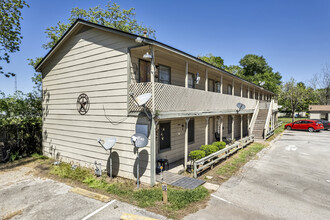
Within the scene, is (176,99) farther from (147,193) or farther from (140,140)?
(147,193)

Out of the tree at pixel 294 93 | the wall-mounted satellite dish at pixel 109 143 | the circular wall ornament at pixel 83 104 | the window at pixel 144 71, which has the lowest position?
the wall-mounted satellite dish at pixel 109 143

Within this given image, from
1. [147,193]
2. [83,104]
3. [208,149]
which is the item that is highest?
[83,104]

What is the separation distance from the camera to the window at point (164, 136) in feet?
34.0

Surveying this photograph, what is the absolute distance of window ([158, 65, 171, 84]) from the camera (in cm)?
1046

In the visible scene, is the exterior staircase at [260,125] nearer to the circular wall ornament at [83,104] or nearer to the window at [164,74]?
the window at [164,74]

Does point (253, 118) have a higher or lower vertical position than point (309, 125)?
higher

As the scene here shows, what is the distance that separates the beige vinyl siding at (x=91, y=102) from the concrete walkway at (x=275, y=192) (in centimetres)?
320

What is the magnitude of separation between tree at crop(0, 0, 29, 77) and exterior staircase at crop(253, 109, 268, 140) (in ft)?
71.7

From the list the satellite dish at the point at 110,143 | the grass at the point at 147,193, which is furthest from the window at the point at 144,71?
the grass at the point at 147,193

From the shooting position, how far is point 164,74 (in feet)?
35.3

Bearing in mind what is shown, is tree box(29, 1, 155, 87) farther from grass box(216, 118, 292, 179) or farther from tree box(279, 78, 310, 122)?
tree box(279, 78, 310, 122)

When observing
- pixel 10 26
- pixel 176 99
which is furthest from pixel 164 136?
pixel 10 26

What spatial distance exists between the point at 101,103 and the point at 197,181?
5.81 m

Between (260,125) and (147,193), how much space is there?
56.2 feet
